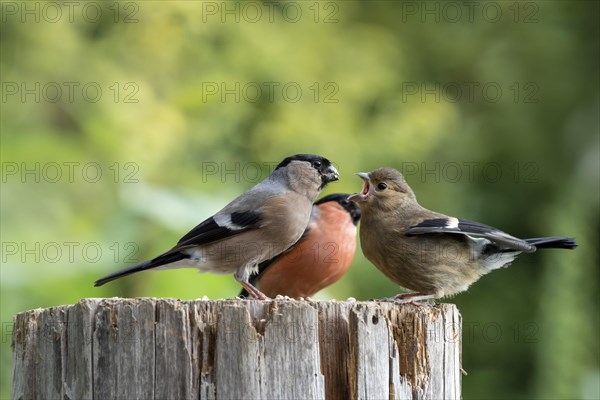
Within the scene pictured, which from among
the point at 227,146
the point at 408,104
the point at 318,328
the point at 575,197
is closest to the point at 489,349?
the point at 575,197

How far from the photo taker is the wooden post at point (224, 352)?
2.81 metres

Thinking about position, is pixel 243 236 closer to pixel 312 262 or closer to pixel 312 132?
pixel 312 262

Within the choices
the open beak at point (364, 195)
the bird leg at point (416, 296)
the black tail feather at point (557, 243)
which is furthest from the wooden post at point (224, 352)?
the open beak at point (364, 195)

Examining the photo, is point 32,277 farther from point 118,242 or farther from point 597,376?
point 597,376

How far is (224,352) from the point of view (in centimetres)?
283

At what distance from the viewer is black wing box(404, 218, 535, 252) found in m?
4.54

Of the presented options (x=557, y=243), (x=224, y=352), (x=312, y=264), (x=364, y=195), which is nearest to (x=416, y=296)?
(x=364, y=195)

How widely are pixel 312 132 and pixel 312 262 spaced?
2.31 m

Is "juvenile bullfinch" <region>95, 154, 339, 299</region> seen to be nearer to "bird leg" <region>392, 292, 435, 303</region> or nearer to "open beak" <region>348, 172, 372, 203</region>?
"open beak" <region>348, 172, 372, 203</region>

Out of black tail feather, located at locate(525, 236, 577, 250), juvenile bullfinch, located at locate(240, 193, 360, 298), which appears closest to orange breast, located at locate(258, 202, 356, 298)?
juvenile bullfinch, located at locate(240, 193, 360, 298)

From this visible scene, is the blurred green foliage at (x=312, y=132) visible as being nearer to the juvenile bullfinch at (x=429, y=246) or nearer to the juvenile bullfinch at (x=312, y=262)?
the juvenile bullfinch at (x=312, y=262)

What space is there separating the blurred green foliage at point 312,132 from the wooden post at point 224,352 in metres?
3.06

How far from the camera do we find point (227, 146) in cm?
788

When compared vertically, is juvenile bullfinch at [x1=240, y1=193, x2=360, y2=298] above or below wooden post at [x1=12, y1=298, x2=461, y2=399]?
above
